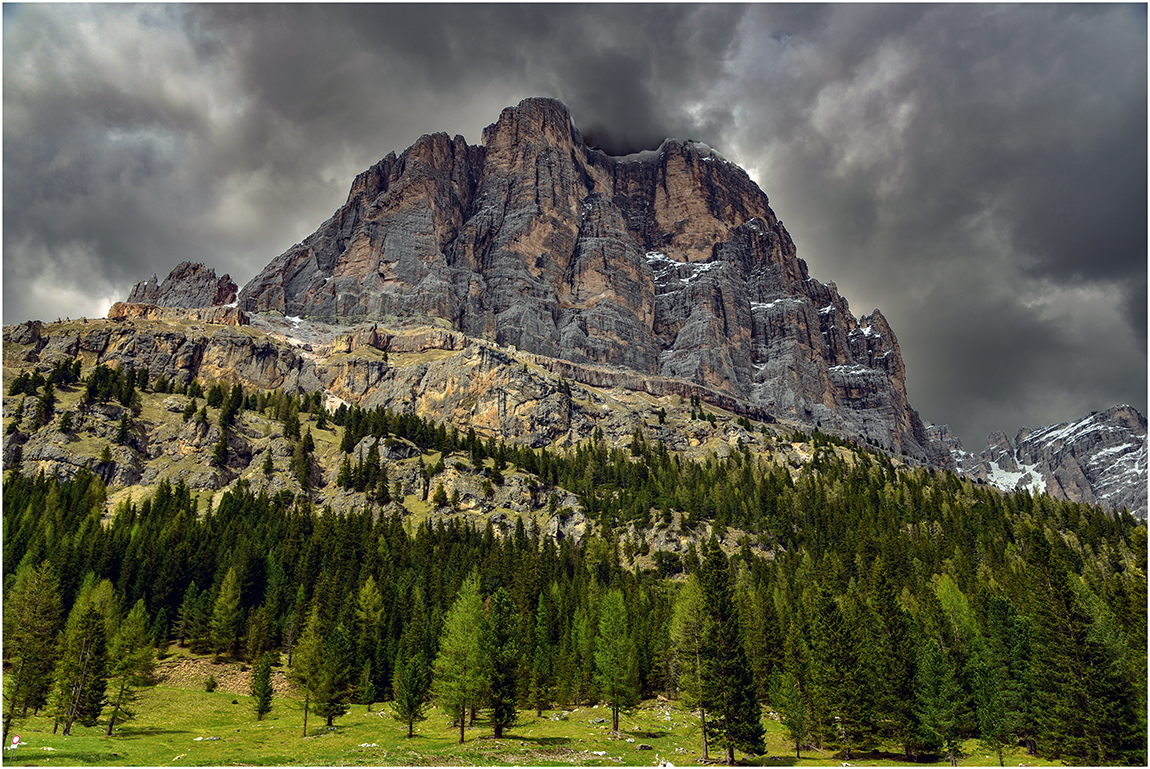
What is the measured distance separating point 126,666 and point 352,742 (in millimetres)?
19342

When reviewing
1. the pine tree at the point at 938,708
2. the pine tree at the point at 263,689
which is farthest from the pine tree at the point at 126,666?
the pine tree at the point at 938,708

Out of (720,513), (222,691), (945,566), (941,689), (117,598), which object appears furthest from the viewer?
Result: (720,513)

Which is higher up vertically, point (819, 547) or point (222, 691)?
point (819, 547)

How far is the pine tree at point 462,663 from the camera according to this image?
50.7 metres

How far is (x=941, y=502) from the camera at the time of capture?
155 meters

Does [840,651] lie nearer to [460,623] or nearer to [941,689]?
[941,689]

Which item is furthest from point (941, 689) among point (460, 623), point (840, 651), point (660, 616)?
point (660, 616)

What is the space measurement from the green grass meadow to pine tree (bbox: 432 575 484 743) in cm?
284

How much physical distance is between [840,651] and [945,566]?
7198 centimetres

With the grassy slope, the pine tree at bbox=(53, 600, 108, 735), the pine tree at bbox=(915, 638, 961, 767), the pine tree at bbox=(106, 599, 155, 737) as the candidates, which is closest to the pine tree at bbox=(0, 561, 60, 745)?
the pine tree at bbox=(53, 600, 108, 735)

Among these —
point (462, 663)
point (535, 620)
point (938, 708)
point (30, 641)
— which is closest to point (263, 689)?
point (30, 641)

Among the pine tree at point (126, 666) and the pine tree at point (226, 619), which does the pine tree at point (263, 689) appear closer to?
the pine tree at point (126, 666)

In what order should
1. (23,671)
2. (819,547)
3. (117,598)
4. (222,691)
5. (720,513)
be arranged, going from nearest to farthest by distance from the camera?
(23,671) → (222,691) → (117,598) → (819,547) → (720,513)

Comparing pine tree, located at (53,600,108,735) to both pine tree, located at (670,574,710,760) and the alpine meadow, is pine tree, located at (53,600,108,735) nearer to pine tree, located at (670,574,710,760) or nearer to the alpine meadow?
the alpine meadow
